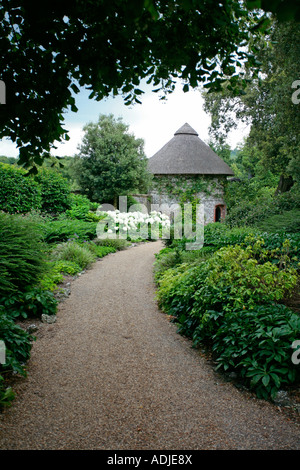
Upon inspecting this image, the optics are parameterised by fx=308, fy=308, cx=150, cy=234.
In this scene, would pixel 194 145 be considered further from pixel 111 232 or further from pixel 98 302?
pixel 98 302

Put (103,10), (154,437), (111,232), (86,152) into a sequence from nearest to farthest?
(103,10) → (154,437) → (111,232) → (86,152)

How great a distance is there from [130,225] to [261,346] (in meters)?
11.2

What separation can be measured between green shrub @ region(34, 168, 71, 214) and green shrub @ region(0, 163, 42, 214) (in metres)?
1.26

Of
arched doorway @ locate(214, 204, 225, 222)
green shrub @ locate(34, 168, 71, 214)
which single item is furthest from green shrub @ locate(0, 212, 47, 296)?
arched doorway @ locate(214, 204, 225, 222)

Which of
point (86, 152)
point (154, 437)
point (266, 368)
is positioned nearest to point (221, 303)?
point (266, 368)

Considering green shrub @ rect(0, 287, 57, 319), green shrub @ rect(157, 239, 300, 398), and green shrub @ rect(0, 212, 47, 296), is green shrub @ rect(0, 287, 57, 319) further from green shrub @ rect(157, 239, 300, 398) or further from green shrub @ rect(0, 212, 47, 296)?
green shrub @ rect(157, 239, 300, 398)

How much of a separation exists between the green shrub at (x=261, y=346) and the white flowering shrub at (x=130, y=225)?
8.14m

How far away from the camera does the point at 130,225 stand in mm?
14188

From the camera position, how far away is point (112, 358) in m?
3.91

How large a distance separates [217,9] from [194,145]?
742 inches

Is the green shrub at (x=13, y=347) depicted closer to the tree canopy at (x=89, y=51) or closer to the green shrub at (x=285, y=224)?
the tree canopy at (x=89, y=51)

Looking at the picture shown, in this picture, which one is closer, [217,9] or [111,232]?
[217,9]
